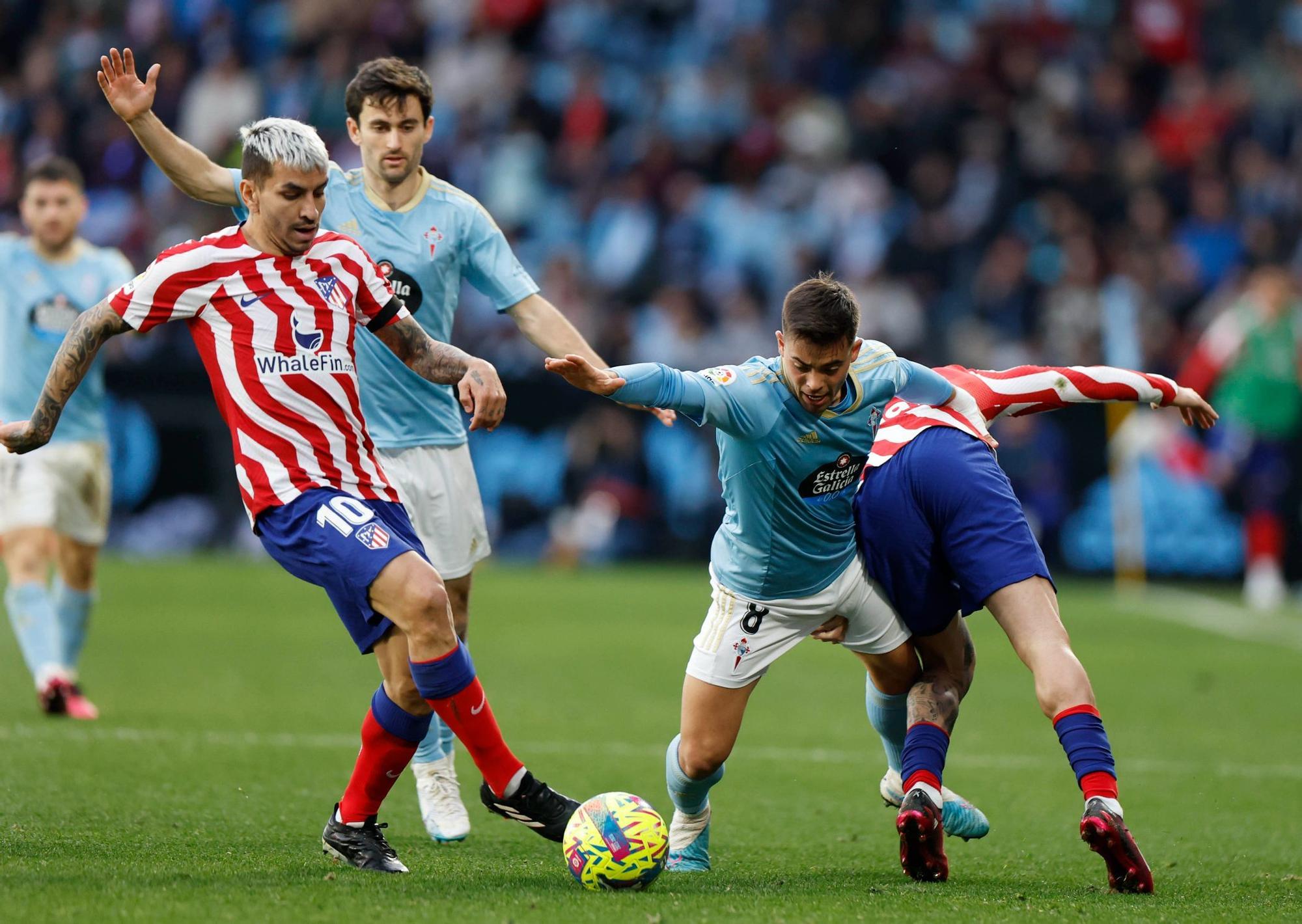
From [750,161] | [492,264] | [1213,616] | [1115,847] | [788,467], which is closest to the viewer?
[1115,847]

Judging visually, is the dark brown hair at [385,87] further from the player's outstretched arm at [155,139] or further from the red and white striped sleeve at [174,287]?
the red and white striped sleeve at [174,287]

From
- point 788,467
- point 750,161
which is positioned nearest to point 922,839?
point 788,467

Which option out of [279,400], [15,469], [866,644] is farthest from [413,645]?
[15,469]

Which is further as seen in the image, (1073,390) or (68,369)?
(1073,390)

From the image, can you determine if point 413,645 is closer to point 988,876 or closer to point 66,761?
point 988,876

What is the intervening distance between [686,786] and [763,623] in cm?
60

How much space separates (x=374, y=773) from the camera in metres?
5.18

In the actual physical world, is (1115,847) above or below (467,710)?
below

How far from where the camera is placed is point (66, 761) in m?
6.83

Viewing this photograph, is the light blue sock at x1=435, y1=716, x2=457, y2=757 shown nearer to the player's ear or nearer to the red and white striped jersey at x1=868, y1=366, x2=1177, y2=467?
the red and white striped jersey at x1=868, y1=366, x2=1177, y2=467

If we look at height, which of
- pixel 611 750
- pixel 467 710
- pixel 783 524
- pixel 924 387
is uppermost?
pixel 924 387

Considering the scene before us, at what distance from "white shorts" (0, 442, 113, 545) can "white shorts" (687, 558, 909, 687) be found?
4268 millimetres

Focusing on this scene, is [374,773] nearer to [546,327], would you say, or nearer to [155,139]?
[546,327]

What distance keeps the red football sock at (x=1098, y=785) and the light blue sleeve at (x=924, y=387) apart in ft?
4.55
